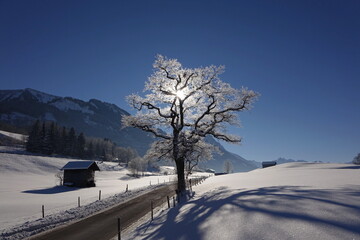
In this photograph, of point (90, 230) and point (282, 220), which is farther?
point (90, 230)

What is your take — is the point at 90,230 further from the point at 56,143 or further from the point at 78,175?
the point at 56,143

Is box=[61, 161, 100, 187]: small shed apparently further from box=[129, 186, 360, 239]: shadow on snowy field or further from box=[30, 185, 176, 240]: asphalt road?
box=[129, 186, 360, 239]: shadow on snowy field

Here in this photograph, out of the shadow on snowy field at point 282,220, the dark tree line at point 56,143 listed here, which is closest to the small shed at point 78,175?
the shadow on snowy field at point 282,220

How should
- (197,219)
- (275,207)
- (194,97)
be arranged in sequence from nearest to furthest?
(275,207) → (197,219) → (194,97)

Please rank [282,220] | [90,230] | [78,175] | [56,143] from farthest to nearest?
[56,143]
[78,175]
[90,230]
[282,220]

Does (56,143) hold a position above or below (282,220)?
above

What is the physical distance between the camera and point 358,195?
9750 mm

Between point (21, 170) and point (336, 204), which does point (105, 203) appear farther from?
point (21, 170)

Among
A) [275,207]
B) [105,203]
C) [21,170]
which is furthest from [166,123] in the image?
[21,170]

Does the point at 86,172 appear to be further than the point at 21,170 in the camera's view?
No

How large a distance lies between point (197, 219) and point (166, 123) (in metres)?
18.3

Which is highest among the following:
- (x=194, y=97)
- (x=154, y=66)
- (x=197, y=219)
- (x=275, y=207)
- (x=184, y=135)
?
(x=154, y=66)

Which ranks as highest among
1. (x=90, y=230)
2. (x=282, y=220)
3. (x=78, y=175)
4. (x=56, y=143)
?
(x=56, y=143)

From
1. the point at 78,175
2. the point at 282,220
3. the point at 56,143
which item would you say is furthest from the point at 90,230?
the point at 56,143
